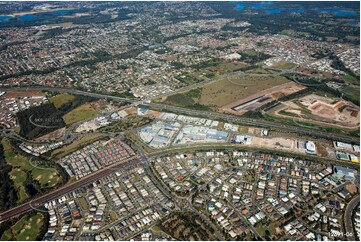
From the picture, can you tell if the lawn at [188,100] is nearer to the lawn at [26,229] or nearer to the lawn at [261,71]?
the lawn at [261,71]

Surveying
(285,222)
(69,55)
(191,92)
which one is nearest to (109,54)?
(69,55)

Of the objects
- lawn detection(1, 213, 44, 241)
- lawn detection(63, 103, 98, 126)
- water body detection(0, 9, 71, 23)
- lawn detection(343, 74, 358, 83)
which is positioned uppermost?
water body detection(0, 9, 71, 23)

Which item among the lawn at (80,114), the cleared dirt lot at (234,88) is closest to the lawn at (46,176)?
the lawn at (80,114)

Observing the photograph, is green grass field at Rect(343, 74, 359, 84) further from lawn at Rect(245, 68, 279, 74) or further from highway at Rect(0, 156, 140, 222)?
highway at Rect(0, 156, 140, 222)

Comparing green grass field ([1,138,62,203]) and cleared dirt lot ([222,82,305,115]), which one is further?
cleared dirt lot ([222,82,305,115])

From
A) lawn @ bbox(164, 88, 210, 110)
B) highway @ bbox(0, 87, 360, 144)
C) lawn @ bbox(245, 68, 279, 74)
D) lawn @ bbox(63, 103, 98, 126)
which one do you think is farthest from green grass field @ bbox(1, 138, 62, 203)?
lawn @ bbox(245, 68, 279, 74)

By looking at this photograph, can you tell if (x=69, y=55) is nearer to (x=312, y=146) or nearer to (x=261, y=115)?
(x=261, y=115)

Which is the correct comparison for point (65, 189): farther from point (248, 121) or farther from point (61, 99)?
point (248, 121)
